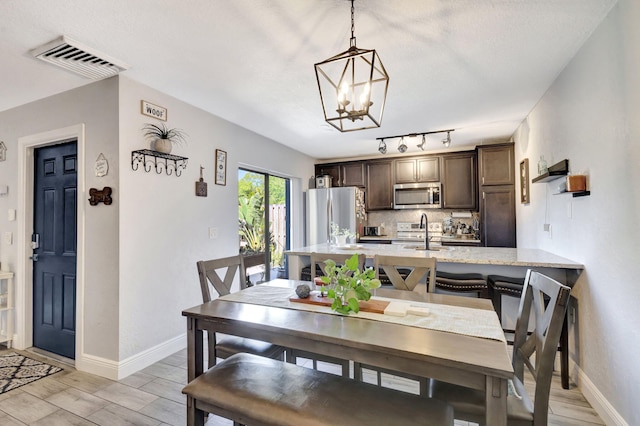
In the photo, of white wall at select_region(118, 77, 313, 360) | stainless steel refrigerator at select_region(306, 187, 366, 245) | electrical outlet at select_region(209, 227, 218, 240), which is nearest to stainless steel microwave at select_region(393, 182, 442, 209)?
stainless steel refrigerator at select_region(306, 187, 366, 245)

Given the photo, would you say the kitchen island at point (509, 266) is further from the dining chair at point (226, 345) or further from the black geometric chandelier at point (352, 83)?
the black geometric chandelier at point (352, 83)

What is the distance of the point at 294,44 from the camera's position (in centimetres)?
211

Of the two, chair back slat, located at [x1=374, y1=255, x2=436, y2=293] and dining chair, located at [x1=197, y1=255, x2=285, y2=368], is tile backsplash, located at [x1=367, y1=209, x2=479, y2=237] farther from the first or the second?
dining chair, located at [x1=197, y1=255, x2=285, y2=368]

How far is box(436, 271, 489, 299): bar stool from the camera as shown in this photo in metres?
2.62

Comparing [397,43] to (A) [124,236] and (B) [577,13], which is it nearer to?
(B) [577,13]

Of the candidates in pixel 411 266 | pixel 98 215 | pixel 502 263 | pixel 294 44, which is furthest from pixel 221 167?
pixel 502 263

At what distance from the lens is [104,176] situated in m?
2.57

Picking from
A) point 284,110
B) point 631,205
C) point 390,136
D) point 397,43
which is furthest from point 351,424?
point 390,136

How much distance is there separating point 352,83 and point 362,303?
4.00ft

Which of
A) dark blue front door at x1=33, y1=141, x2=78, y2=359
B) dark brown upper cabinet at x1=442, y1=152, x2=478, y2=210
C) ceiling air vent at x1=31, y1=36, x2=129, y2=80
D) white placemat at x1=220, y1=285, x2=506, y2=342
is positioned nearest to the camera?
white placemat at x1=220, y1=285, x2=506, y2=342

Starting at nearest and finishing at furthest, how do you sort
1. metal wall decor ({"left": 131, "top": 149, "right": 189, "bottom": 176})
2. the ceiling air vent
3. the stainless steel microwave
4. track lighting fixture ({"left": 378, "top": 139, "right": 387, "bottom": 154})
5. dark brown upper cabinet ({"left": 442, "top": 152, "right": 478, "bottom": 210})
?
the ceiling air vent
metal wall decor ({"left": 131, "top": 149, "right": 189, "bottom": 176})
track lighting fixture ({"left": 378, "top": 139, "right": 387, "bottom": 154})
dark brown upper cabinet ({"left": 442, "top": 152, "right": 478, "bottom": 210})
the stainless steel microwave

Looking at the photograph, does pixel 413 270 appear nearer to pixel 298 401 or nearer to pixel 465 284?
pixel 465 284

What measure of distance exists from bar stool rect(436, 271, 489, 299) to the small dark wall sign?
2.87 meters

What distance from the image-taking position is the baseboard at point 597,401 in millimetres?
1800
